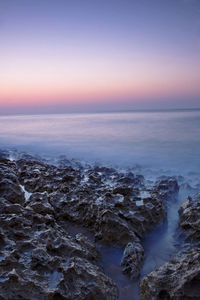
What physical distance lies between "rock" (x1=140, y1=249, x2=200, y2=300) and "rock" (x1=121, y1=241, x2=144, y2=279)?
50cm

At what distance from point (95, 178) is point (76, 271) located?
11.5 ft

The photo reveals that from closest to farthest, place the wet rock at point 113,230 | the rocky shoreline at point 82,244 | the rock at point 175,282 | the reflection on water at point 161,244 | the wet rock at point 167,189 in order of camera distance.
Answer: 1. the rock at point 175,282
2. the rocky shoreline at point 82,244
3. the reflection on water at point 161,244
4. the wet rock at point 113,230
5. the wet rock at point 167,189

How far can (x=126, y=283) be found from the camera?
7.94 feet

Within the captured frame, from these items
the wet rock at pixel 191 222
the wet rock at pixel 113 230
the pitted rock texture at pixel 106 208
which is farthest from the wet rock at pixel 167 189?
the wet rock at pixel 113 230

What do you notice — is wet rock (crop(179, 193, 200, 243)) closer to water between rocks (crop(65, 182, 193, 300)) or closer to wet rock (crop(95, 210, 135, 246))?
water between rocks (crop(65, 182, 193, 300))

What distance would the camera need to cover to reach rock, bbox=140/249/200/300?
1.70 metres

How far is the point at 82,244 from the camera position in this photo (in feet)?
8.77

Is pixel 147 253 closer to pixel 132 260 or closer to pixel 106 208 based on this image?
pixel 132 260

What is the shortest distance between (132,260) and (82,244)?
615mm

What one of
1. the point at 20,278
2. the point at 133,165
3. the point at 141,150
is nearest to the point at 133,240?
the point at 20,278

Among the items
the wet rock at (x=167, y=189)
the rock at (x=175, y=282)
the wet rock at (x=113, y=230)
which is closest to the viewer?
the rock at (x=175, y=282)

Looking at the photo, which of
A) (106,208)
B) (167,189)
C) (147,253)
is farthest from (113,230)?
(167,189)

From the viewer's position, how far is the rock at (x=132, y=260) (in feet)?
8.30

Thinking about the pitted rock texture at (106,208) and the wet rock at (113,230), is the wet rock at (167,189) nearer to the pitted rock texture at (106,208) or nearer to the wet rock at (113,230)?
the pitted rock texture at (106,208)
